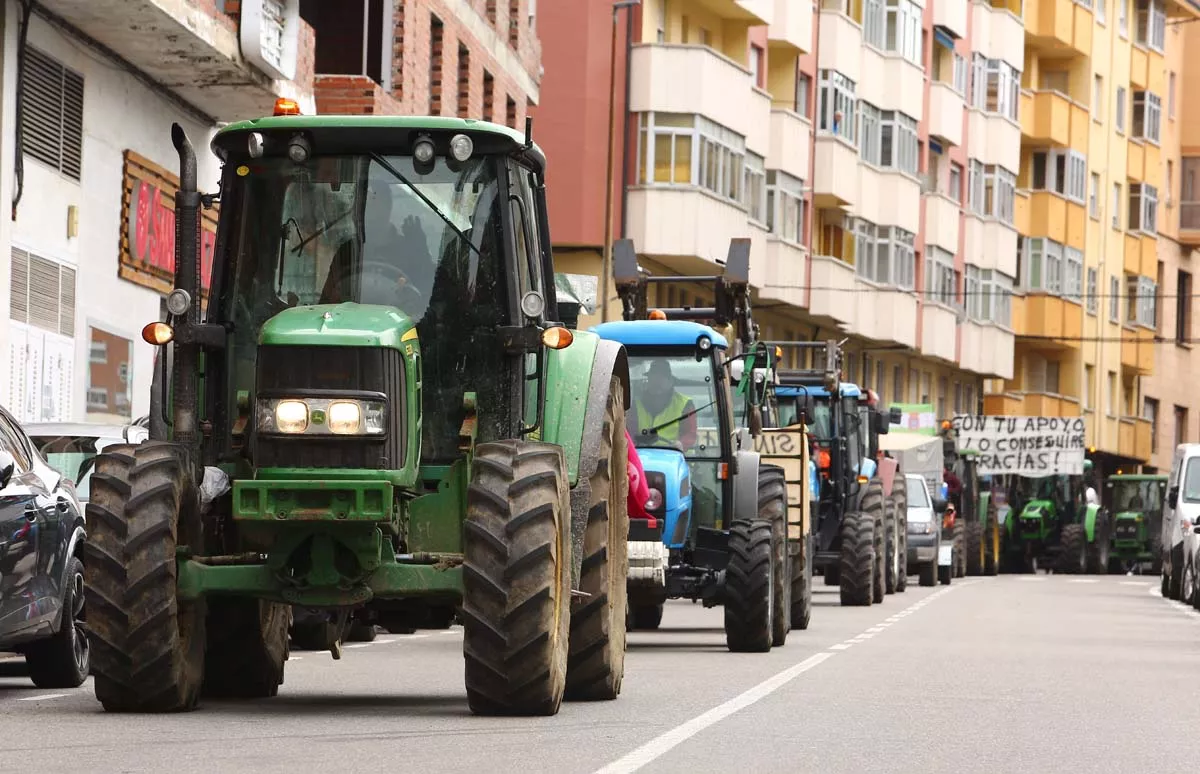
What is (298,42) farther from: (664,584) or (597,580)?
(597,580)

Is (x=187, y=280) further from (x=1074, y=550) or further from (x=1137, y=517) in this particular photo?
(x=1137, y=517)

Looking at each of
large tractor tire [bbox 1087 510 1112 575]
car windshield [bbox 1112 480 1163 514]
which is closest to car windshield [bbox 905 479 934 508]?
large tractor tire [bbox 1087 510 1112 575]

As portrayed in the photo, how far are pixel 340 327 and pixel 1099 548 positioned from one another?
188 feet

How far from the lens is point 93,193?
29859mm

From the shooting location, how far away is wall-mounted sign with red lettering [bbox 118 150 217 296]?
102 ft

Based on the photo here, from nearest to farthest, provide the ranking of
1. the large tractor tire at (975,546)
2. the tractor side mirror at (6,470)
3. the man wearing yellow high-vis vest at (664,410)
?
the tractor side mirror at (6,470), the man wearing yellow high-vis vest at (664,410), the large tractor tire at (975,546)

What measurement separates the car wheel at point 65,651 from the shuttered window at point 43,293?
12.0 metres

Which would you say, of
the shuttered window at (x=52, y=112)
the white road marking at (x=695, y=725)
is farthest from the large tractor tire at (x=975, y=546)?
the white road marking at (x=695, y=725)

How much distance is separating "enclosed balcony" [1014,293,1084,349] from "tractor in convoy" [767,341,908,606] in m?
47.3

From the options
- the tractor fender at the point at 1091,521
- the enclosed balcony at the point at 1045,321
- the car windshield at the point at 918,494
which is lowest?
the tractor fender at the point at 1091,521

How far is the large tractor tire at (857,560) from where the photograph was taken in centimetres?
3488

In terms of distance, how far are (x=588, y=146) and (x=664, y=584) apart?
Result: 111 feet

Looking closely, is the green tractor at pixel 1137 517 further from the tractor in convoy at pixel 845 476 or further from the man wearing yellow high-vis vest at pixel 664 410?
the man wearing yellow high-vis vest at pixel 664 410

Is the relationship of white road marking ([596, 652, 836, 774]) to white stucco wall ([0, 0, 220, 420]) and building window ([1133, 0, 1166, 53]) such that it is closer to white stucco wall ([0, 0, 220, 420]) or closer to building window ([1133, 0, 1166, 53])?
white stucco wall ([0, 0, 220, 420])
